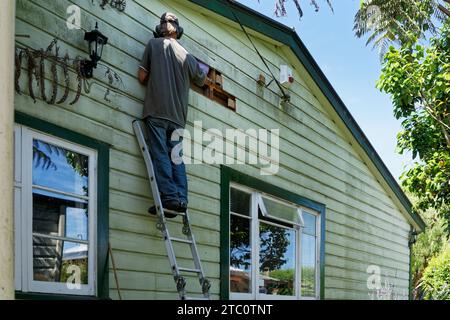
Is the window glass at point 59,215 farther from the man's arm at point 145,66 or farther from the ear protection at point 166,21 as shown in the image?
the ear protection at point 166,21

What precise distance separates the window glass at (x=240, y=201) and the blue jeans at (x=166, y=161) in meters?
1.35

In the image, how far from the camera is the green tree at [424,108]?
8.71 metres

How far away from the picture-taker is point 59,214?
3975 mm

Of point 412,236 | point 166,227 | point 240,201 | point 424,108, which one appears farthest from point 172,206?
point 412,236

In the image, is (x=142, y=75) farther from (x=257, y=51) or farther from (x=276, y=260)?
(x=276, y=260)

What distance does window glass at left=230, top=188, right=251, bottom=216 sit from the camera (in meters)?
6.17

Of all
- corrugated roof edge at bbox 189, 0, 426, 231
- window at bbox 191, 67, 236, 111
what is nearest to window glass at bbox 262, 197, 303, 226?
window at bbox 191, 67, 236, 111

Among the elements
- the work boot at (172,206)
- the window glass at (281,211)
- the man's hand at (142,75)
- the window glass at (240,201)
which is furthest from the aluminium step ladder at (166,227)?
the window glass at (281,211)

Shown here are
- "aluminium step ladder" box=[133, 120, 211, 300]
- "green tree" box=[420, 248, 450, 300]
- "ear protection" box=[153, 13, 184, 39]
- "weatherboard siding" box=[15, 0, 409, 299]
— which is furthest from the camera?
"green tree" box=[420, 248, 450, 300]

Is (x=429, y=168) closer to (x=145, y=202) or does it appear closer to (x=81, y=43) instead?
(x=145, y=202)

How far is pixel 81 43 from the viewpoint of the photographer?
429cm

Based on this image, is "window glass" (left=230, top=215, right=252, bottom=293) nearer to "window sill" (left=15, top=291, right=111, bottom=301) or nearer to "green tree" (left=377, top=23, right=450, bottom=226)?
"window sill" (left=15, top=291, right=111, bottom=301)

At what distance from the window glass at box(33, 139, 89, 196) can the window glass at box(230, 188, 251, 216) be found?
7.45 ft
